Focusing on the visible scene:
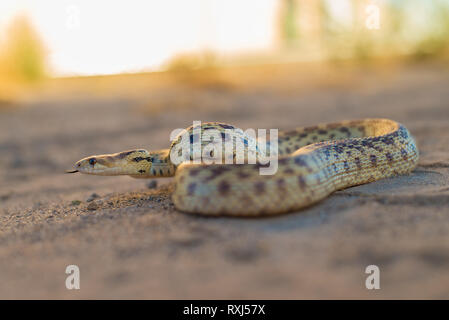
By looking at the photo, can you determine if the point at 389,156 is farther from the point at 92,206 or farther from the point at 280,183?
the point at 92,206

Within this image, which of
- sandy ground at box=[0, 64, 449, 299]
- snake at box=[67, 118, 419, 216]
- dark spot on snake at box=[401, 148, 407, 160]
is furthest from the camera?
dark spot on snake at box=[401, 148, 407, 160]

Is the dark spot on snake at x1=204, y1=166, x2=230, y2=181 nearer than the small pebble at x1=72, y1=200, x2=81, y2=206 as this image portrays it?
Yes

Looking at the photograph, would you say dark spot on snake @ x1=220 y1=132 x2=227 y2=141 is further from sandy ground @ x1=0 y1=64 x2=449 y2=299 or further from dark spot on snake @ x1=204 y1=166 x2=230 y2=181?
dark spot on snake @ x1=204 y1=166 x2=230 y2=181

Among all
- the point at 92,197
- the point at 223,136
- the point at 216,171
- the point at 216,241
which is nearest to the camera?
the point at 216,241

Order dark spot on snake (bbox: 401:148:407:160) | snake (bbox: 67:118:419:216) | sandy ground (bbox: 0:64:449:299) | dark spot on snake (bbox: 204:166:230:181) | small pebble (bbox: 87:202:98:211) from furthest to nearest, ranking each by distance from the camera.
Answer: dark spot on snake (bbox: 401:148:407:160) < small pebble (bbox: 87:202:98:211) < dark spot on snake (bbox: 204:166:230:181) < snake (bbox: 67:118:419:216) < sandy ground (bbox: 0:64:449:299)

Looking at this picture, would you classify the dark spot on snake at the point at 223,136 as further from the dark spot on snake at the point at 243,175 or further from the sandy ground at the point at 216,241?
the dark spot on snake at the point at 243,175

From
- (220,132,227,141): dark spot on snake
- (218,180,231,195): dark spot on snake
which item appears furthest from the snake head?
(218,180,231,195): dark spot on snake

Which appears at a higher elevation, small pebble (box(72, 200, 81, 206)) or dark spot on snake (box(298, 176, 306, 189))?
dark spot on snake (box(298, 176, 306, 189))

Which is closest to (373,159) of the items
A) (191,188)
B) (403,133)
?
(403,133)
